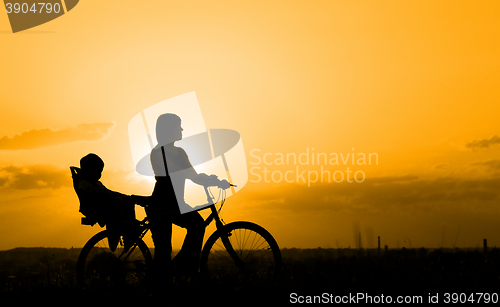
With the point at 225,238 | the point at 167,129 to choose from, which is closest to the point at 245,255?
the point at 225,238

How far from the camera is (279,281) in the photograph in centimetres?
627

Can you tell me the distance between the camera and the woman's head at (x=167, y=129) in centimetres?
646

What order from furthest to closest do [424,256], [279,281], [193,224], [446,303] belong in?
[424,256] → [193,224] → [279,281] → [446,303]

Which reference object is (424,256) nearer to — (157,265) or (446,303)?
(446,303)

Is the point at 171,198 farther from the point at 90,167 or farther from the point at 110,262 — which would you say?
the point at 110,262

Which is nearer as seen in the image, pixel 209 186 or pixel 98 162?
pixel 209 186

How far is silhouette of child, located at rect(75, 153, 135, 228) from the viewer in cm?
675

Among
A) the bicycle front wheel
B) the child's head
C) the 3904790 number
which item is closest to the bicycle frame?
the bicycle front wheel

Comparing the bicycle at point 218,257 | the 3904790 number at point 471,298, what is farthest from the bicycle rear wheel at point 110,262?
the 3904790 number at point 471,298

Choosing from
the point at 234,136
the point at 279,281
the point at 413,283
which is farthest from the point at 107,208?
the point at 413,283

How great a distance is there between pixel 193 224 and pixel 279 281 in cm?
153

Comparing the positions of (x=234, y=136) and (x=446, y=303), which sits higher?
(x=234, y=136)

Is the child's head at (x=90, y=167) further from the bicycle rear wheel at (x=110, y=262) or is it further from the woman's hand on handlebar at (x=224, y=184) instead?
the woman's hand on handlebar at (x=224, y=184)

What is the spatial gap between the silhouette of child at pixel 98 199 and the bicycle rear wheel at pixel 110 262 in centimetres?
39
